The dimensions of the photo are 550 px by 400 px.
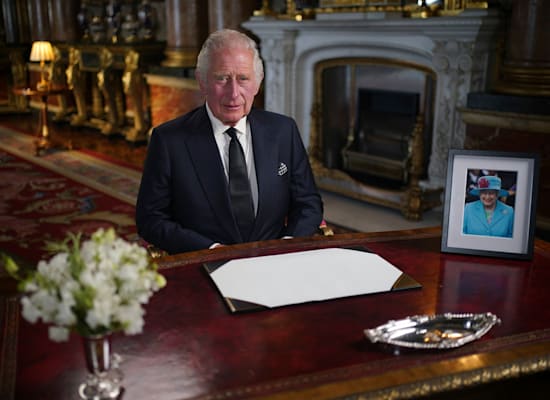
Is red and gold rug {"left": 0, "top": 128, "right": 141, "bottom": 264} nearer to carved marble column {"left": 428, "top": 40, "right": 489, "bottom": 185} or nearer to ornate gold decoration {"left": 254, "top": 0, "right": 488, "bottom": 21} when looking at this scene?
ornate gold decoration {"left": 254, "top": 0, "right": 488, "bottom": 21}

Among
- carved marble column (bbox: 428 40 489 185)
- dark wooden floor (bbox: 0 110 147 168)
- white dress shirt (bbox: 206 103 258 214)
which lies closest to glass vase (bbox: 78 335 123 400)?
white dress shirt (bbox: 206 103 258 214)

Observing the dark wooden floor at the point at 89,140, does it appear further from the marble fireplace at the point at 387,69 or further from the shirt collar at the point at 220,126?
the shirt collar at the point at 220,126

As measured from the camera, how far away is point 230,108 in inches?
85.7

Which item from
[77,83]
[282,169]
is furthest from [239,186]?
[77,83]

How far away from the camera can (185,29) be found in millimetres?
7520

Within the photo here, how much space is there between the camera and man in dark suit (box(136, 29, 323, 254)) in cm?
212

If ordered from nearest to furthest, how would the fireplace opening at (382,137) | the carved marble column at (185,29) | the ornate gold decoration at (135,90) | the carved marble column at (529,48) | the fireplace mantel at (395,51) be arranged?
the carved marble column at (529,48) → the fireplace mantel at (395,51) → the fireplace opening at (382,137) → the carved marble column at (185,29) → the ornate gold decoration at (135,90)

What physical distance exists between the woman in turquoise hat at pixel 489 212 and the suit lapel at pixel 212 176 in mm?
850

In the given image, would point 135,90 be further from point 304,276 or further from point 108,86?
point 304,276

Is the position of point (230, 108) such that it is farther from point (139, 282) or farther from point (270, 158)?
point (139, 282)

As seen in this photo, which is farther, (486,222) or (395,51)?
(395,51)

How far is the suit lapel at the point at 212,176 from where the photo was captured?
7.34 ft

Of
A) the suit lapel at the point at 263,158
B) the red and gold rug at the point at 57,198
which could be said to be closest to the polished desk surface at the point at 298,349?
the suit lapel at the point at 263,158

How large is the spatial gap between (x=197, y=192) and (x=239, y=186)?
157mm
